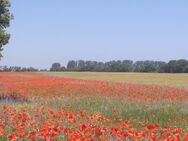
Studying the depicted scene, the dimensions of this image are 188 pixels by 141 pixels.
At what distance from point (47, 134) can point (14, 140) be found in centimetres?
58

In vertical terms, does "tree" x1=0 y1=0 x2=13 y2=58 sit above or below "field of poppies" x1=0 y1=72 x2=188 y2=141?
above

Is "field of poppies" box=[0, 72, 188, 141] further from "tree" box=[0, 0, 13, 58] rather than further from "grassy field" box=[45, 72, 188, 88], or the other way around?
"grassy field" box=[45, 72, 188, 88]

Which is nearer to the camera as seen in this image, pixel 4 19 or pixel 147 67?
pixel 4 19

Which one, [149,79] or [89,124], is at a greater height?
[89,124]

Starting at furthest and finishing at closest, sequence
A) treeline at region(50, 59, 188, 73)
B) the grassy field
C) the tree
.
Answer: treeline at region(50, 59, 188, 73) → the grassy field → the tree

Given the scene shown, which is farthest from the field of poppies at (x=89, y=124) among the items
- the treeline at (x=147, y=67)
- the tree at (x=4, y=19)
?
the treeline at (x=147, y=67)

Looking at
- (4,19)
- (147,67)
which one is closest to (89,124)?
(4,19)

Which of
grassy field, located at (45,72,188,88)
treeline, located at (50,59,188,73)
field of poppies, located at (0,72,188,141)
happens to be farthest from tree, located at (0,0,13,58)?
treeline, located at (50,59,188,73)

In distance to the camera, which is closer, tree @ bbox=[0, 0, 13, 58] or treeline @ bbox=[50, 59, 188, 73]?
tree @ bbox=[0, 0, 13, 58]

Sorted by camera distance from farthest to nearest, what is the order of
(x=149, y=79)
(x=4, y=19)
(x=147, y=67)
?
(x=147, y=67) → (x=149, y=79) → (x=4, y=19)

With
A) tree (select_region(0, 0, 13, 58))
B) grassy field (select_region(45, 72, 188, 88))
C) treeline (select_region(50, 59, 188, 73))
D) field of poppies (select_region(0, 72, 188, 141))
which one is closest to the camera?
field of poppies (select_region(0, 72, 188, 141))

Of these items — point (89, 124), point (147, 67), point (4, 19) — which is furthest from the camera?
point (147, 67)

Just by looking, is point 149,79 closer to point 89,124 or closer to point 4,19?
point 4,19

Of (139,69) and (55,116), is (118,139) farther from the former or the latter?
(139,69)
